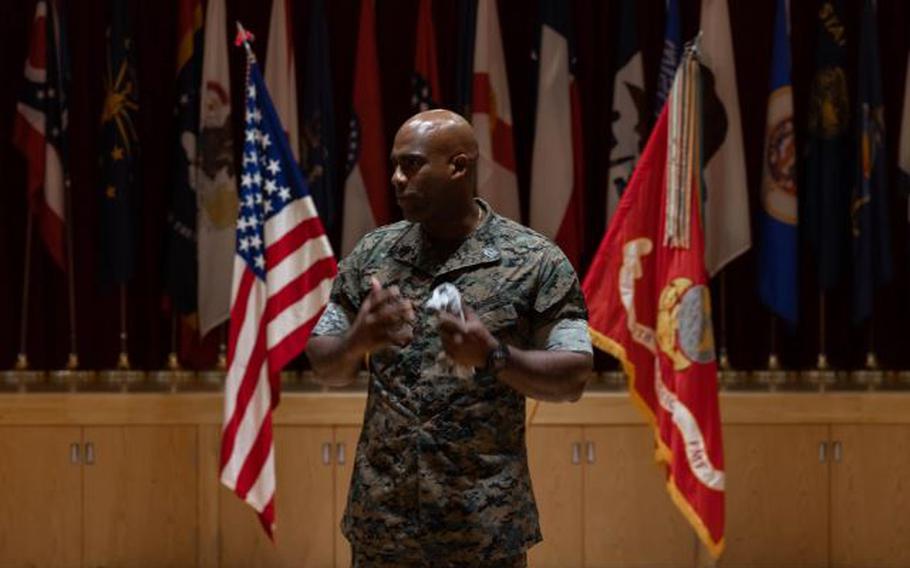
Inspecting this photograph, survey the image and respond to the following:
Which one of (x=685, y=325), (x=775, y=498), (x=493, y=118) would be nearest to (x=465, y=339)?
(x=685, y=325)

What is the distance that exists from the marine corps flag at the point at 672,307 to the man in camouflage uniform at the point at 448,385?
9.23 feet

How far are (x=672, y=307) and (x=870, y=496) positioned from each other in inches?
59.7

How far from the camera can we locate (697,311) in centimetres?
550

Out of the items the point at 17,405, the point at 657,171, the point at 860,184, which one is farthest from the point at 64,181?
the point at 860,184

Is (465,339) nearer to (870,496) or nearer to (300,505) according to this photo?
(300,505)

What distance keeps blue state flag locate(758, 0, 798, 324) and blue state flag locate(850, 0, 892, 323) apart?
12.5 inches

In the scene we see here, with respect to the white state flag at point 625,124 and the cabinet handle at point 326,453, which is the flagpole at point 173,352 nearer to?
the cabinet handle at point 326,453

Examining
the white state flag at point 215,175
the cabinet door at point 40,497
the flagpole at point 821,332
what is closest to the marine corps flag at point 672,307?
the flagpole at point 821,332

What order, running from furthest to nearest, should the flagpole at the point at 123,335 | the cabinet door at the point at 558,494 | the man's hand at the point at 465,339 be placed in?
the flagpole at the point at 123,335, the cabinet door at the point at 558,494, the man's hand at the point at 465,339

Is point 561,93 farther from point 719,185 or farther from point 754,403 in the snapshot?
point 754,403

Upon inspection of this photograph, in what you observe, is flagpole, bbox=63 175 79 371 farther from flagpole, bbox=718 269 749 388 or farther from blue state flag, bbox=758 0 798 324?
blue state flag, bbox=758 0 798 324


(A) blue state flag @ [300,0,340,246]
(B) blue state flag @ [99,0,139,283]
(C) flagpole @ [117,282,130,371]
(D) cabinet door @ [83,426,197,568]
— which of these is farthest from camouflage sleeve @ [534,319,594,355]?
(C) flagpole @ [117,282,130,371]

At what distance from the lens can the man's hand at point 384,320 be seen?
97.5 inches

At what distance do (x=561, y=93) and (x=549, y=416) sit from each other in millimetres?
1780
